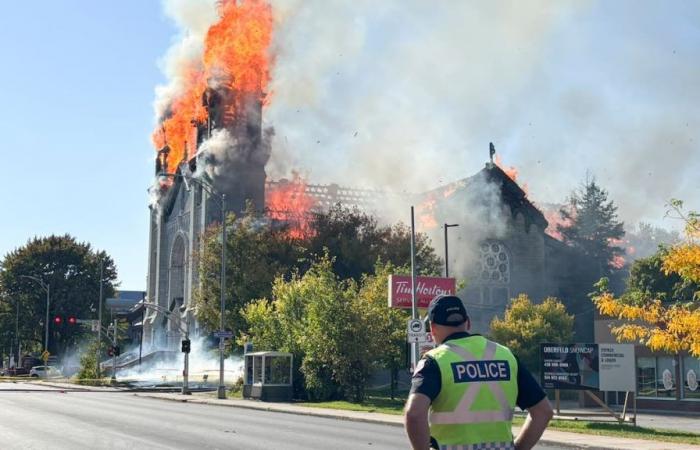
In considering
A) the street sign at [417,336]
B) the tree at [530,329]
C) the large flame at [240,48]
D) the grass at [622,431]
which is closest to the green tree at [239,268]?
the tree at [530,329]

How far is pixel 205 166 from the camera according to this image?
7706 centimetres

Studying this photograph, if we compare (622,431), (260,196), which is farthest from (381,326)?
(260,196)

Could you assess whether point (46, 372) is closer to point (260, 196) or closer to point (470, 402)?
point (260, 196)

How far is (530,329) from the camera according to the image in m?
52.8

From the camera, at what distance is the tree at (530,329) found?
5241 cm

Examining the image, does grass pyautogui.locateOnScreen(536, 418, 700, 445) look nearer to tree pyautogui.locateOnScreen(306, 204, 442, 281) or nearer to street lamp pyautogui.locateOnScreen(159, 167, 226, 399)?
street lamp pyautogui.locateOnScreen(159, 167, 226, 399)

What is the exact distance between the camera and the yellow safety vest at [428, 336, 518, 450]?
14.9 ft

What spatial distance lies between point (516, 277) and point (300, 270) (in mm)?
20886

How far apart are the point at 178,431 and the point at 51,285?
78.0m

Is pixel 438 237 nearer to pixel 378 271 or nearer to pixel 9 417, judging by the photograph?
pixel 378 271

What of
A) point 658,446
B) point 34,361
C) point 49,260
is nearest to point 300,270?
point 49,260

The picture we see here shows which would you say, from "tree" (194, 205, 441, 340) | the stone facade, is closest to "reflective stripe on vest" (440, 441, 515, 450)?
"tree" (194, 205, 441, 340)

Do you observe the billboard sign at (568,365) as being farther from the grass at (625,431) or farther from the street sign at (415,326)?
the street sign at (415,326)

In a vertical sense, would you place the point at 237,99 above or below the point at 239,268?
above
